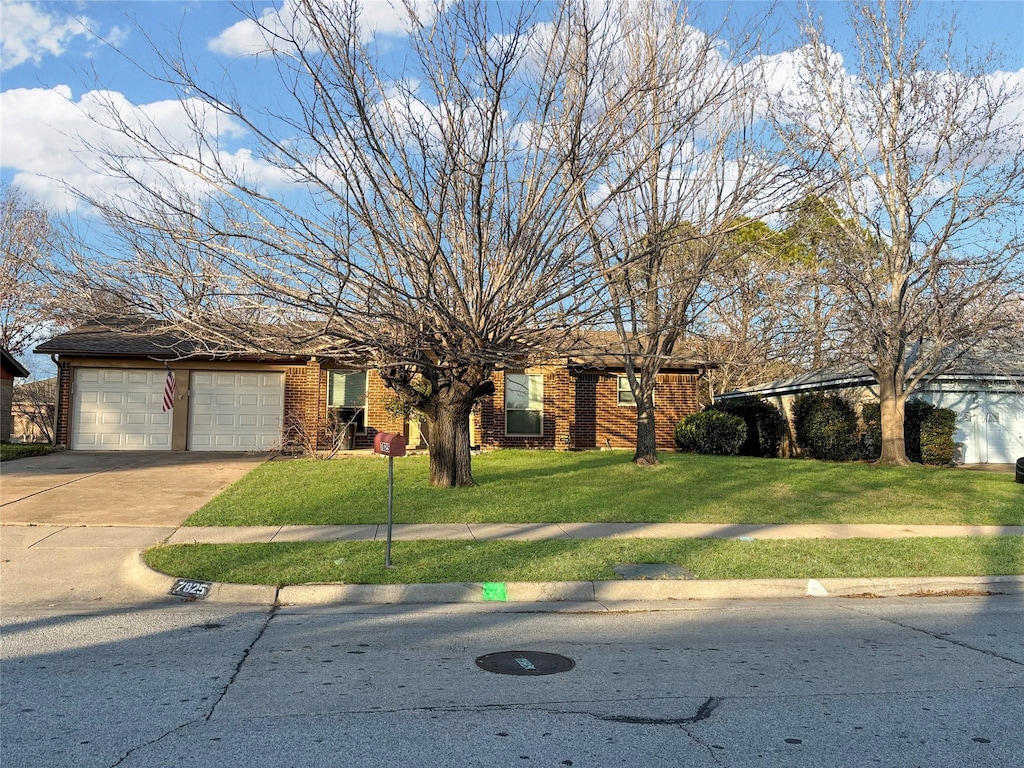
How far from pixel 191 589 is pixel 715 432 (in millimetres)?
16708

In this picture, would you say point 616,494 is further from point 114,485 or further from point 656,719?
point 656,719

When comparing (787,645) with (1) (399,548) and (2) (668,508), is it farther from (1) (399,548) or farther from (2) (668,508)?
(2) (668,508)

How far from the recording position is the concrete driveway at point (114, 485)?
11578mm

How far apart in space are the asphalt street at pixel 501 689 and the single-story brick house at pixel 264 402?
12.9 m

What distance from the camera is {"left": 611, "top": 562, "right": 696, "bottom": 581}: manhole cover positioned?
8.64 metres

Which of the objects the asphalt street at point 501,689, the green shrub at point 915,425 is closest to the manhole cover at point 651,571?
the asphalt street at point 501,689

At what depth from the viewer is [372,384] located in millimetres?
22094

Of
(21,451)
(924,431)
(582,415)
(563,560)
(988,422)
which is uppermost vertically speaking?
(582,415)

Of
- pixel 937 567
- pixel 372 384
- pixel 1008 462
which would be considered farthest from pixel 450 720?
pixel 1008 462

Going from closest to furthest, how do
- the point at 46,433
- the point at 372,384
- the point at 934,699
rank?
1. the point at 934,699
2. the point at 372,384
3. the point at 46,433

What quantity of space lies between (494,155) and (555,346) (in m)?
2.93

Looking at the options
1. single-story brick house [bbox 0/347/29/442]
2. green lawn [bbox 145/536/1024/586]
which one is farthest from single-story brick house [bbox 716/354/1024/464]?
single-story brick house [bbox 0/347/29/442]

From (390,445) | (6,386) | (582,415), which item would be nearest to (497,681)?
(390,445)

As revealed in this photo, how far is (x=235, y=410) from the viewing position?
2155cm
